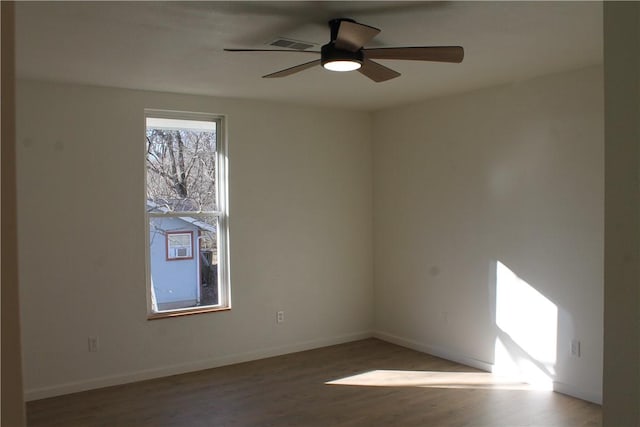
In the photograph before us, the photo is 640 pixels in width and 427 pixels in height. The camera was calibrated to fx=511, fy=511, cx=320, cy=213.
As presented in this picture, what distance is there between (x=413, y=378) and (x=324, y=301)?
1.46 meters

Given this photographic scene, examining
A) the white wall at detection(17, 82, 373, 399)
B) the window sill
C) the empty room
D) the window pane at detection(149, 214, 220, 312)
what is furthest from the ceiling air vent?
the window sill

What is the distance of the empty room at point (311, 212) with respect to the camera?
312 cm

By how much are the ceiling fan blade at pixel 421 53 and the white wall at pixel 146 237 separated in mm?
2513

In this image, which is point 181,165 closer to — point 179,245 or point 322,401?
point 179,245

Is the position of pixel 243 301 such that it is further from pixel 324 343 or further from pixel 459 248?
pixel 459 248

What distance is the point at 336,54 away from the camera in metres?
2.71

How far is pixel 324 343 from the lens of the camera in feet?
18.4

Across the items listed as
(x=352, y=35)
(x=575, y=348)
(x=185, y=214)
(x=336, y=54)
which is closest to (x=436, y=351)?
(x=575, y=348)

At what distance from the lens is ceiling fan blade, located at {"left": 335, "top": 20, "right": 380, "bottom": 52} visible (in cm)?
238

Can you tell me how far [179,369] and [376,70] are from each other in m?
3.27

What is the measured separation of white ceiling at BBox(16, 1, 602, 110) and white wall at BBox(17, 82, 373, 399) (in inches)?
19.3

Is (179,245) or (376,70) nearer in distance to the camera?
(376,70)

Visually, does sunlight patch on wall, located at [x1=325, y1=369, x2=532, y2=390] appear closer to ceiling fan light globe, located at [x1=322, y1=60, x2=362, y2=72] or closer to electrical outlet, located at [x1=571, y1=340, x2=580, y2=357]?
electrical outlet, located at [x1=571, y1=340, x2=580, y2=357]

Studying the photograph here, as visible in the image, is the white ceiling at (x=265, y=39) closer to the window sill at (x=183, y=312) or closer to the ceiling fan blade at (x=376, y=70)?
the ceiling fan blade at (x=376, y=70)
